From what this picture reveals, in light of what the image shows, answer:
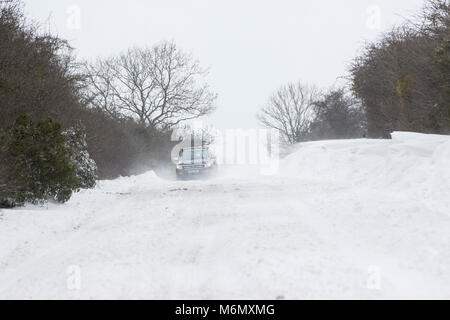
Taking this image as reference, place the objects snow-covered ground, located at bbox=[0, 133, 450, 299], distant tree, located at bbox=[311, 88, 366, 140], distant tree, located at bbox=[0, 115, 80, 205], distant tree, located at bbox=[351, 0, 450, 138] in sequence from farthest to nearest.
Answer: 1. distant tree, located at bbox=[311, 88, 366, 140]
2. distant tree, located at bbox=[351, 0, 450, 138]
3. distant tree, located at bbox=[0, 115, 80, 205]
4. snow-covered ground, located at bbox=[0, 133, 450, 299]

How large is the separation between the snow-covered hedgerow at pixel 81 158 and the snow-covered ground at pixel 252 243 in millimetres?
3441

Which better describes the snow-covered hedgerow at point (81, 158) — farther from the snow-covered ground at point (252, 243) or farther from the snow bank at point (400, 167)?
the snow bank at point (400, 167)

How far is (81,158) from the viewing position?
13.7m

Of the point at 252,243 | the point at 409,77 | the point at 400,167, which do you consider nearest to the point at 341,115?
the point at 409,77

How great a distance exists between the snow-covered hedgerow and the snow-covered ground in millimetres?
3441

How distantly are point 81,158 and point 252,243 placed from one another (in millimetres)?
9849

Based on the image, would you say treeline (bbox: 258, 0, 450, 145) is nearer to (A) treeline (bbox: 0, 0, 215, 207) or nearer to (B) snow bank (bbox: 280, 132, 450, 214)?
(B) snow bank (bbox: 280, 132, 450, 214)

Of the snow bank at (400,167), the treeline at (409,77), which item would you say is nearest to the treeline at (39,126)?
the snow bank at (400,167)

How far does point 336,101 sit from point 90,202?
28906mm

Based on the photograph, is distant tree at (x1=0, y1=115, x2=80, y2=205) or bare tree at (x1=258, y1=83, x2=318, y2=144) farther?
bare tree at (x1=258, y1=83, x2=318, y2=144)

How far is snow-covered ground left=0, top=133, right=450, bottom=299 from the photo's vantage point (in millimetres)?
3945

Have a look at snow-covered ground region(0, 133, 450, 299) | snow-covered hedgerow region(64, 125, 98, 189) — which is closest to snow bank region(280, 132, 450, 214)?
snow-covered ground region(0, 133, 450, 299)

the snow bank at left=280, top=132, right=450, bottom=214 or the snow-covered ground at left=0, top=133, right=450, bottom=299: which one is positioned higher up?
the snow bank at left=280, top=132, right=450, bottom=214

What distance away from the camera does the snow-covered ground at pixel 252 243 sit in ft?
12.9
